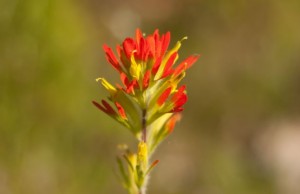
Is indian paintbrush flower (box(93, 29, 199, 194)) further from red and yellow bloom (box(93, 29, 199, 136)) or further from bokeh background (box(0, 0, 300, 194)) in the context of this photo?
bokeh background (box(0, 0, 300, 194))

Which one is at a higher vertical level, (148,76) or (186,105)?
(186,105)

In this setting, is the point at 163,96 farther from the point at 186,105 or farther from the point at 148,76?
the point at 186,105

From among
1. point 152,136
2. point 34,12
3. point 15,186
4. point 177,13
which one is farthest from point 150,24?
point 152,136

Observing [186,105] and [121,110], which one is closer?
[121,110]

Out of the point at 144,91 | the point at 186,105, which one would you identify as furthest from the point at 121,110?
the point at 186,105

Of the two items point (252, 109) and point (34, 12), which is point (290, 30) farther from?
point (34, 12)

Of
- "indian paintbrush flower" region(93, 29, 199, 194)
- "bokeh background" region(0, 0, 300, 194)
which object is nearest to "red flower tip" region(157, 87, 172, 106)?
"indian paintbrush flower" region(93, 29, 199, 194)
